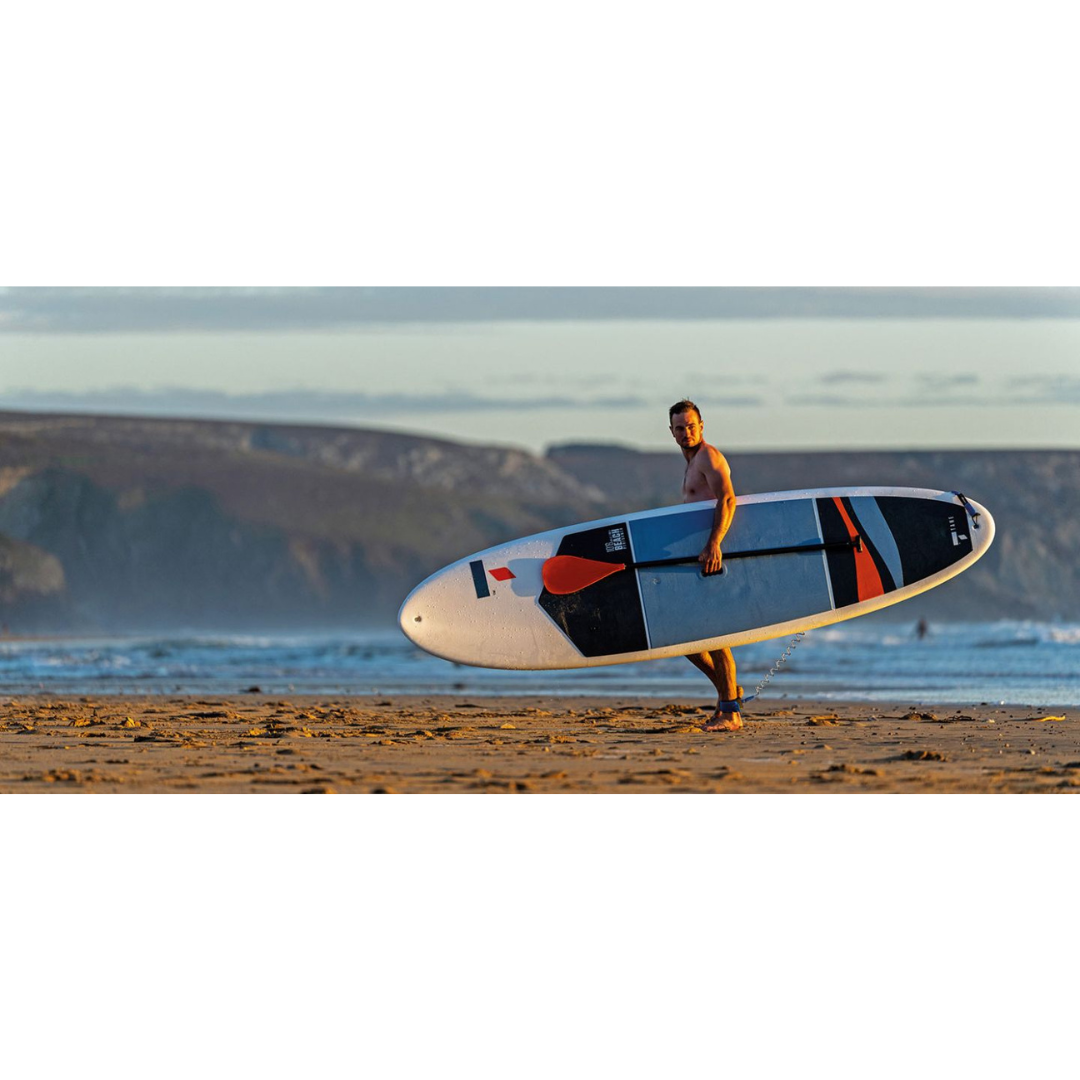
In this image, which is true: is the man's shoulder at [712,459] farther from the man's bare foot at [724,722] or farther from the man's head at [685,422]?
the man's bare foot at [724,722]

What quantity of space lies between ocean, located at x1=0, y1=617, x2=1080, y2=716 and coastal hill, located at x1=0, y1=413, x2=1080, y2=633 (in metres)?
33.6

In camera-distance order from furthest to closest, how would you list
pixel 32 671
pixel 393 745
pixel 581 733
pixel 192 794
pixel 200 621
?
pixel 200 621 < pixel 32 671 < pixel 581 733 < pixel 393 745 < pixel 192 794

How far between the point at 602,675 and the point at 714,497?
5616 mm

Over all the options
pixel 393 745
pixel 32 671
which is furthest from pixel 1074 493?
pixel 393 745

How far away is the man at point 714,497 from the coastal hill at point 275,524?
43787 mm

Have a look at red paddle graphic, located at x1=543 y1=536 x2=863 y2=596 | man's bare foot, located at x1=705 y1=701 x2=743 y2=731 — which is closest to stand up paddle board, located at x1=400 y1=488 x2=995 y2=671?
red paddle graphic, located at x1=543 y1=536 x2=863 y2=596

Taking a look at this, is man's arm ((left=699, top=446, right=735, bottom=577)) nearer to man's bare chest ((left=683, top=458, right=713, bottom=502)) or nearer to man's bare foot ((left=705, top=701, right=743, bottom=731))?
man's bare chest ((left=683, top=458, right=713, bottom=502))

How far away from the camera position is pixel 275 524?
199 feet

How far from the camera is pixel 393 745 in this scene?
22.1 ft

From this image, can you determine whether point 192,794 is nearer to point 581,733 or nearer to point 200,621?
point 581,733

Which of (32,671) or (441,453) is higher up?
(441,453)

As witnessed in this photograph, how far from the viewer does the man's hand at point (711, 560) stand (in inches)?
299
